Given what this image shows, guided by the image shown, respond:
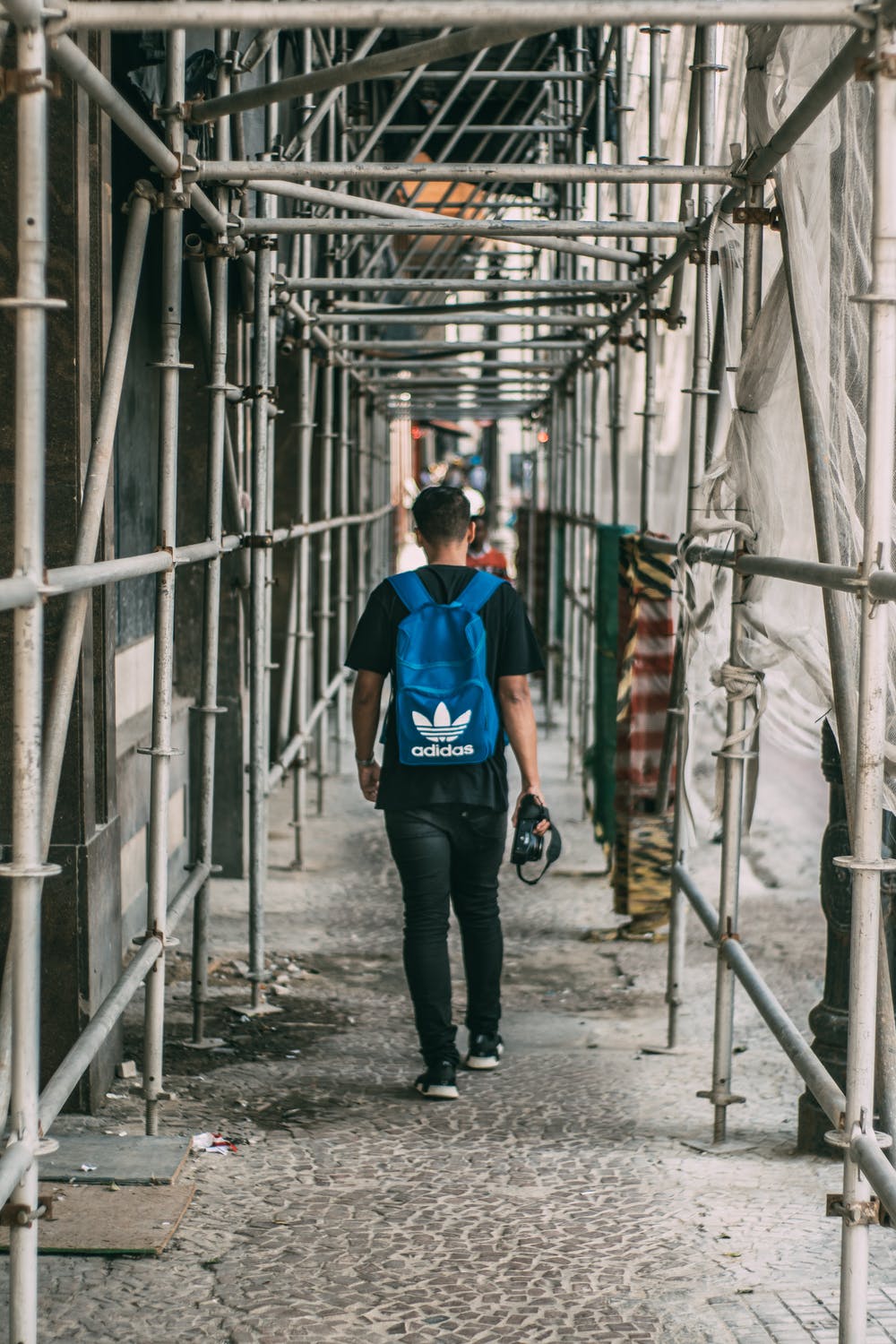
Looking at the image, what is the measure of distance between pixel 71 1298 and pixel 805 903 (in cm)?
479

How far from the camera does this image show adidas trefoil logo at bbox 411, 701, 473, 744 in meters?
4.81

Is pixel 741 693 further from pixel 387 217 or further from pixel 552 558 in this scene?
pixel 552 558

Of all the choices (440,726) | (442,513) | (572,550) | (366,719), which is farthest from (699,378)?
(572,550)

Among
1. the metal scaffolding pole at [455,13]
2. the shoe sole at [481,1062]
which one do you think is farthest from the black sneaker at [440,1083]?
the metal scaffolding pole at [455,13]

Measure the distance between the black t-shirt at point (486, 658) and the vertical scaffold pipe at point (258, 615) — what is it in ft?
2.41

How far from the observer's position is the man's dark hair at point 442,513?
5020mm

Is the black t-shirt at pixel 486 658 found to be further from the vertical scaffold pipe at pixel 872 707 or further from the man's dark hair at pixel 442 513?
the vertical scaffold pipe at pixel 872 707

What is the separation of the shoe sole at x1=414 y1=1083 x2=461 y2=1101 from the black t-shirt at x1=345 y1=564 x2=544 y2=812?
2.83 feet

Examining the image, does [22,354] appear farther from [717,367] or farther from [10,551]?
[717,367]

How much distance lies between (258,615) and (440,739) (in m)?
1.14

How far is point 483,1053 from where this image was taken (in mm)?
5207

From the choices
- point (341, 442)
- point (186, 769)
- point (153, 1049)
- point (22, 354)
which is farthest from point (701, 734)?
point (22, 354)

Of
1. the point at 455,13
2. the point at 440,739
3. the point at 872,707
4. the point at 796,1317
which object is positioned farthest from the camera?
the point at 440,739

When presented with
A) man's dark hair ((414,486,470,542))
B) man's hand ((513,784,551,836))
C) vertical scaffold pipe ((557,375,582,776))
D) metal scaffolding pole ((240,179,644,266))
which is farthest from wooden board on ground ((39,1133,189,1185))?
vertical scaffold pipe ((557,375,582,776))
